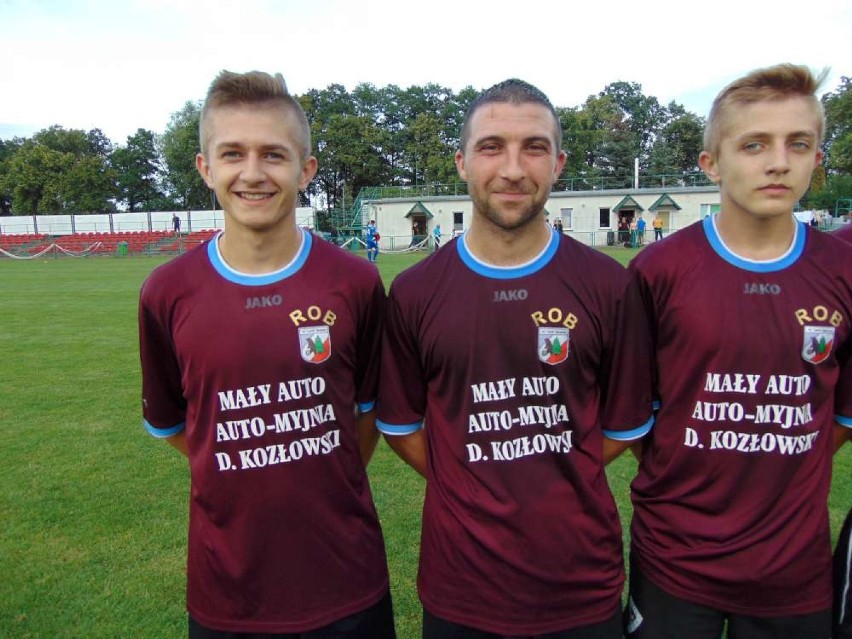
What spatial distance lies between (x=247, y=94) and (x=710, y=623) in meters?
2.50

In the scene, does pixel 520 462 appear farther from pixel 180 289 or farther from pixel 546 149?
pixel 180 289

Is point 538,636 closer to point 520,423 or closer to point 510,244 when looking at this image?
point 520,423

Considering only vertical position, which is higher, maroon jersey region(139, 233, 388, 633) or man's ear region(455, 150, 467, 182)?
man's ear region(455, 150, 467, 182)

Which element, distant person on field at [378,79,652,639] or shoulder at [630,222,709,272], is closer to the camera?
distant person on field at [378,79,652,639]

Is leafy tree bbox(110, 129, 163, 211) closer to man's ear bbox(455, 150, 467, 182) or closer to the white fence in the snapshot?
the white fence

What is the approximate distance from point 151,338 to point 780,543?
2.36m

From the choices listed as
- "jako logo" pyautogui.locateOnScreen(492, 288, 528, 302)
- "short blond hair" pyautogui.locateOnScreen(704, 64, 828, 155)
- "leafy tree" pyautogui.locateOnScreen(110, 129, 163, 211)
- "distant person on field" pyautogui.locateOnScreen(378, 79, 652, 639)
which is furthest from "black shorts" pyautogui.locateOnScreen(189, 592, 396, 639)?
"leafy tree" pyautogui.locateOnScreen(110, 129, 163, 211)

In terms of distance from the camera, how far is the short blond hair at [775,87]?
2367 mm

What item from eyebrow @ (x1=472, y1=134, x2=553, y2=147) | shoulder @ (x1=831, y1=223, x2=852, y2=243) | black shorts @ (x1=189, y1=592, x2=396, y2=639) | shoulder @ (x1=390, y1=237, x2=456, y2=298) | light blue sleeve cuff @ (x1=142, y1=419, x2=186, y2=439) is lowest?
black shorts @ (x1=189, y1=592, x2=396, y2=639)

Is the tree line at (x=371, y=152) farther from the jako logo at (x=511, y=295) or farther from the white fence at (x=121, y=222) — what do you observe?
the jako logo at (x=511, y=295)

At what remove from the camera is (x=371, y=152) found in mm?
64688

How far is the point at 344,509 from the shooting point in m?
2.35

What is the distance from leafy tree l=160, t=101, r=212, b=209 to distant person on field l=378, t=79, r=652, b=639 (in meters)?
67.4

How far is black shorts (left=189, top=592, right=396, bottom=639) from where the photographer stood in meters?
2.28
